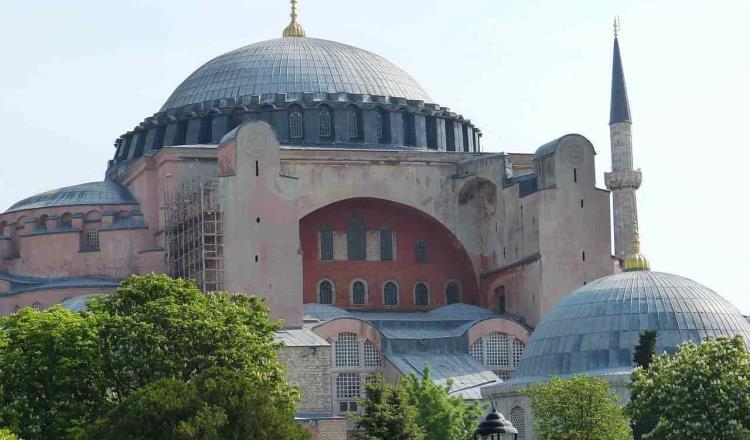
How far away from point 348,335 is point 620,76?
64.0 ft

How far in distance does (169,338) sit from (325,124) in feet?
89.1

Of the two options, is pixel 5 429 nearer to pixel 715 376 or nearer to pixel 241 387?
pixel 241 387

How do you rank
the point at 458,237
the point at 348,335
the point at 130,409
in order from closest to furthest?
the point at 130,409 < the point at 348,335 < the point at 458,237

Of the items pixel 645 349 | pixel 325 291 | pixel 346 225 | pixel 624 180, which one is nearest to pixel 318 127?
pixel 346 225

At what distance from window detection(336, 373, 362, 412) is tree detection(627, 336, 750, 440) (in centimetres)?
2107

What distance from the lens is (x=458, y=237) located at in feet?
267

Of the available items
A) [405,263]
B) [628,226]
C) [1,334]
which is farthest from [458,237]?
[1,334]

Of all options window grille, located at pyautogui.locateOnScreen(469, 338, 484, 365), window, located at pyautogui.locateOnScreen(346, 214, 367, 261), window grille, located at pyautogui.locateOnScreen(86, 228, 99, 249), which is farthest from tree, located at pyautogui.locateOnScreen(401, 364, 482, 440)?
window grille, located at pyautogui.locateOnScreen(86, 228, 99, 249)

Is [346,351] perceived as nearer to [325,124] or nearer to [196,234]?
[196,234]

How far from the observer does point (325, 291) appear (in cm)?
8044

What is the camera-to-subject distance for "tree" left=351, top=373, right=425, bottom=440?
5988cm

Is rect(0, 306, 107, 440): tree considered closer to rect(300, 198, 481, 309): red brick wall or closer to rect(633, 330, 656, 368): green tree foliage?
rect(633, 330, 656, 368): green tree foliage

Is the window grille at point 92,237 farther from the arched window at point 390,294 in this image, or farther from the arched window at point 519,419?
the arched window at point 519,419

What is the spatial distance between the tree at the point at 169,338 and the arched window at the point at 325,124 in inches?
937
